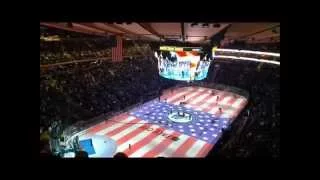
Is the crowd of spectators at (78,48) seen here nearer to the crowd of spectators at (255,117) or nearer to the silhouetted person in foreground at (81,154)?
the crowd of spectators at (255,117)

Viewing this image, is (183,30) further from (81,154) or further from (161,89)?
(81,154)

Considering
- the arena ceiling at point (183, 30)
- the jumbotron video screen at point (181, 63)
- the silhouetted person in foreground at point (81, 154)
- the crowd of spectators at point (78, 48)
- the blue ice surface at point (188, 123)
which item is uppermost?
the arena ceiling at point (183, 30)

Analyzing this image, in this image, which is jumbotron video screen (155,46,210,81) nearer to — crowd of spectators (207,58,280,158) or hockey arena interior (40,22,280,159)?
hockey arena interior (40,22,280,159)

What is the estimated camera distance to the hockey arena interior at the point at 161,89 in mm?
4836

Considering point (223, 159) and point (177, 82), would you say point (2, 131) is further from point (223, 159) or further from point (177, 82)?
point (223, 159)

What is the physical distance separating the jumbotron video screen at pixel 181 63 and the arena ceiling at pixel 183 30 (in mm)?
174

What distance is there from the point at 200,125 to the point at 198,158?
1.53ft

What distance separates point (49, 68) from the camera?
4.84m

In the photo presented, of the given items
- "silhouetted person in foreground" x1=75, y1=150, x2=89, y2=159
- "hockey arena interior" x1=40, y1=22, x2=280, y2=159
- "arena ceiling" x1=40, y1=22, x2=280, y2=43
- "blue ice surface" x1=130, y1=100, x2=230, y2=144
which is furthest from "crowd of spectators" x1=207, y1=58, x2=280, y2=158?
"silhouetted person in foreground" x1=75, y1=150, x2=89, y2=159

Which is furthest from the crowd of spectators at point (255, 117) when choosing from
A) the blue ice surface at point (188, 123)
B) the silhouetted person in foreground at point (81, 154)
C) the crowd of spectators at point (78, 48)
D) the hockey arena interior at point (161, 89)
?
the silhouetted person in foreground at point (81, 154)

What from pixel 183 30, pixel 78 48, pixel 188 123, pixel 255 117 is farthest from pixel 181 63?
pixel 78 48

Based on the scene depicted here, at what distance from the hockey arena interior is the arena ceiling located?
14 millimetres

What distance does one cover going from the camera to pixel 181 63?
202 inches

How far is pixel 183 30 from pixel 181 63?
478 millimetres
